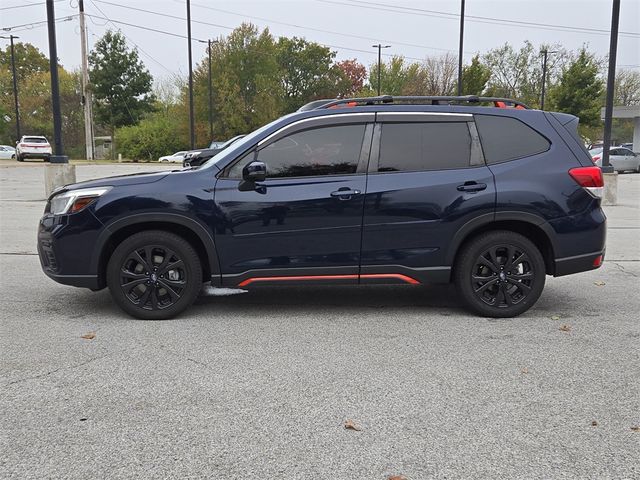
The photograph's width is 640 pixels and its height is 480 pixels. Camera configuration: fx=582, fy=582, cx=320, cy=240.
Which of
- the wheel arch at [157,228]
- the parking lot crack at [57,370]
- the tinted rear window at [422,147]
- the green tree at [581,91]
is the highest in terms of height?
the green tree at [581,91]

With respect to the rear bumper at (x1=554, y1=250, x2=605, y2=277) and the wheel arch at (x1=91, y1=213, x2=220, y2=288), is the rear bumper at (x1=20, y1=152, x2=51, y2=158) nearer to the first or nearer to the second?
the wheel arch at (x1=91, y1=213, x2=220, y2=288)

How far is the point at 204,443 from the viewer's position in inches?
118

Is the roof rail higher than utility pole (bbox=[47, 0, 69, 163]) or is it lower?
lower

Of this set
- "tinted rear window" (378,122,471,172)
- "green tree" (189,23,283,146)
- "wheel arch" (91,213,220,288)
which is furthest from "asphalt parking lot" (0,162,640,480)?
"green tree" (189,23,283,146)

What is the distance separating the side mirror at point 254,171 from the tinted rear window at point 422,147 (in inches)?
40.8

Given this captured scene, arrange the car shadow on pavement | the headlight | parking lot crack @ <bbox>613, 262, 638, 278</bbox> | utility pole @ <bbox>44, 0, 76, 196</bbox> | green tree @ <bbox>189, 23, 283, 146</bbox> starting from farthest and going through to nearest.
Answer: green tree @ <bbox>189, 23, 283, 146</bbox>, utility pole @ <bbox>44, 0, 76, 196</bbox>, parking lot crack @ <bbox>613, 262, 638, 278</bbox>, the car shadow on pavement, the headlight

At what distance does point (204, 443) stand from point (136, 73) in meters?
60.4

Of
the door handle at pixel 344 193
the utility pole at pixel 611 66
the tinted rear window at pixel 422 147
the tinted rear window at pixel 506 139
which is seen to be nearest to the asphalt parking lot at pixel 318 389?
the door handle at pixel 344 193

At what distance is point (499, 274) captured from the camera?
207 inches

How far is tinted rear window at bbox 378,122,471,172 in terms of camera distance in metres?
5.20

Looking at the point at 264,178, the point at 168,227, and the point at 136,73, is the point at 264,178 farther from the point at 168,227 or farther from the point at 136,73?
the point at 136,73

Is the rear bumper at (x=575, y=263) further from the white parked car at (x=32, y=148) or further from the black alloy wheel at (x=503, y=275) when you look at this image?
the white parked car at (x=32, y=148)

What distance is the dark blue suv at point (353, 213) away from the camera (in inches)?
197

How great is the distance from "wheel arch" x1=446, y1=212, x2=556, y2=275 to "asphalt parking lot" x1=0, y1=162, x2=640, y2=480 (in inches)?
23.3
